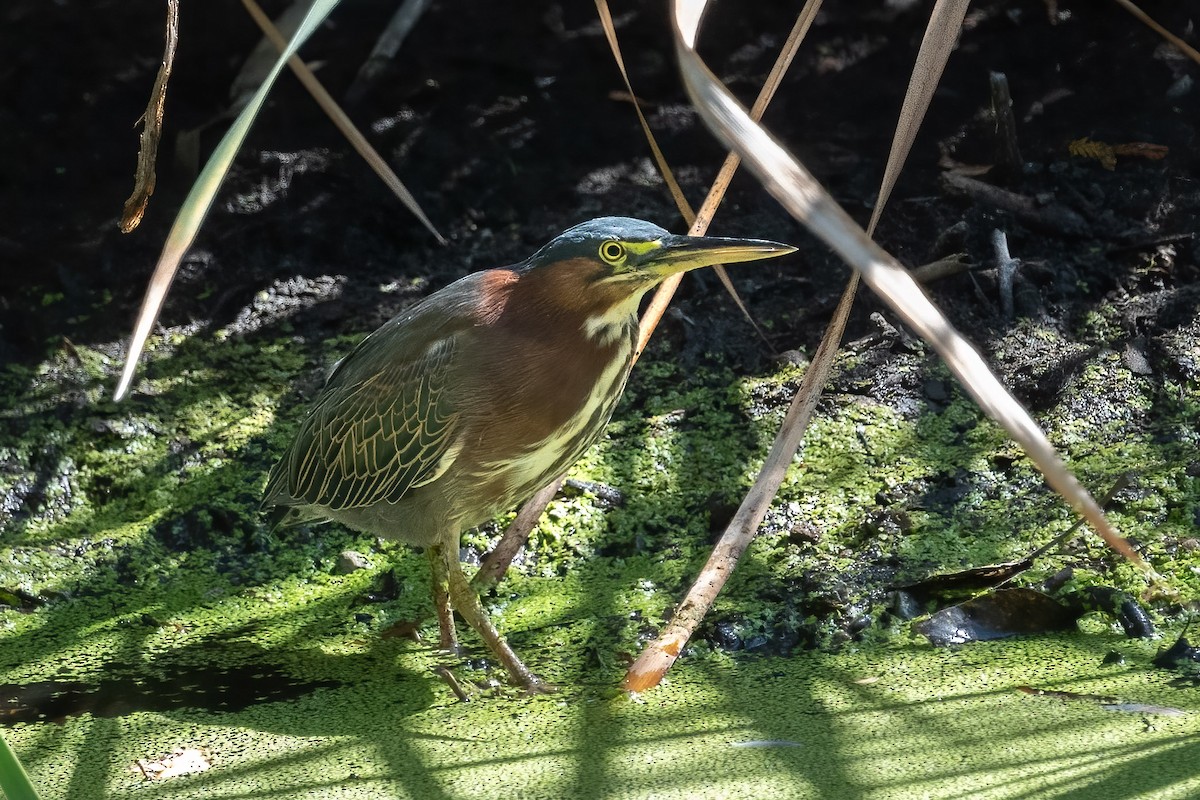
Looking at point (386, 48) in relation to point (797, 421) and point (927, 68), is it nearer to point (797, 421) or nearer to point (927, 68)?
point (797, 421)

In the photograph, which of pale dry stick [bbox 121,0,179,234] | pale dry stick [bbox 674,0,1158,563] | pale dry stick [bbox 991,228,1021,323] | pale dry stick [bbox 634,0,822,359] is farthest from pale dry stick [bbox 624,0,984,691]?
pale dry stick [bbox 991,228,1021,323]

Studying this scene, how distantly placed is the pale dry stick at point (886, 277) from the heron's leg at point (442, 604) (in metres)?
2.26

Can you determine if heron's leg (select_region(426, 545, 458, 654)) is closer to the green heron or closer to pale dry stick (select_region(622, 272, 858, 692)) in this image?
the green heron

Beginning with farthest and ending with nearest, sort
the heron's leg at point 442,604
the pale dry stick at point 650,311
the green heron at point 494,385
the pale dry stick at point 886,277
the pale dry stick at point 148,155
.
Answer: the heron's leg at point 442,604 < the green heron at point 494,385 < the pale dry stick at point 650,311 < the pale dry stick at point 148,155 < the pale dry stick at point 886,277

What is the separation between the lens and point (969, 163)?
497 centimetres

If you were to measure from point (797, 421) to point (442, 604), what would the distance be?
141cm

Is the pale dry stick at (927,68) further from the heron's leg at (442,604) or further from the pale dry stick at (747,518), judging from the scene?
the heron's leg at (442,604)

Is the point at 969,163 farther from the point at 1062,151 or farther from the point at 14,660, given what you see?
the point at 14,660

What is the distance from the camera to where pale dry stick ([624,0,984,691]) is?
2.04 meters

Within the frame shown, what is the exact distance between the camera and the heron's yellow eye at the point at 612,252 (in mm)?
2887

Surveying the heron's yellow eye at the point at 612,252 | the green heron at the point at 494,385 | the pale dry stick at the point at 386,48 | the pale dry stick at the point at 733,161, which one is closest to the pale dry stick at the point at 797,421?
the pale dry stick at the point at 733,161

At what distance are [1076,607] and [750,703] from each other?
91cm

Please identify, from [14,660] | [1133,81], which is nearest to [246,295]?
[14,660]

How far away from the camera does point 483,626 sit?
10.6ft
